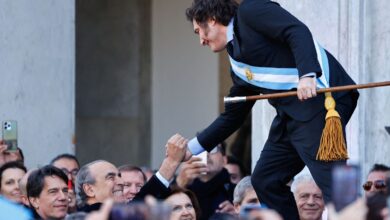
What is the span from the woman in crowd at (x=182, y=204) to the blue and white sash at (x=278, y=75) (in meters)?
1.23

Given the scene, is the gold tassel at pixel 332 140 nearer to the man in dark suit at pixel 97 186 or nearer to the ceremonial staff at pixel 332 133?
the ceremonial staff at pixel 332 133

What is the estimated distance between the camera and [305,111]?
22.9ft

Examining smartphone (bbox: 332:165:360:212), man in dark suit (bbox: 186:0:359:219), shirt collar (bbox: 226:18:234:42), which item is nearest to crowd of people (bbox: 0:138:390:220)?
man in dark suit (bbox: 186:0:359:219)

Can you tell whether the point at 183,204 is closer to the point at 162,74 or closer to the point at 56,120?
the point at 56,120

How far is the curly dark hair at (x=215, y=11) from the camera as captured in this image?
282 inches

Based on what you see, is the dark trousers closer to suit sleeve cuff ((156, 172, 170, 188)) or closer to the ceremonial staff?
the ceremonial staff

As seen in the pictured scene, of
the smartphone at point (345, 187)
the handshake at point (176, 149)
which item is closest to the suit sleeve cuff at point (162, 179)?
the handshake at point (176, 149)

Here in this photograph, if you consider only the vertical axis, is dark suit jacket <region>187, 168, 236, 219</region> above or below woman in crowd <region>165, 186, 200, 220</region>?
below

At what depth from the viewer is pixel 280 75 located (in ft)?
23.0

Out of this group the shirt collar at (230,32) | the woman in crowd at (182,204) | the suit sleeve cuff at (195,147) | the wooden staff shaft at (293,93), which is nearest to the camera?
the wooden staff shaft at (293,93)

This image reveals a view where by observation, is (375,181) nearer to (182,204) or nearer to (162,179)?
(182,204)

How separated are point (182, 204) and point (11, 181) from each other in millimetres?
1676

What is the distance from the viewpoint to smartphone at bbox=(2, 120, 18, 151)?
10.5 m

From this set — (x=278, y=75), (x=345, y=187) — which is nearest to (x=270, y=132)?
(x=278, y=75)
